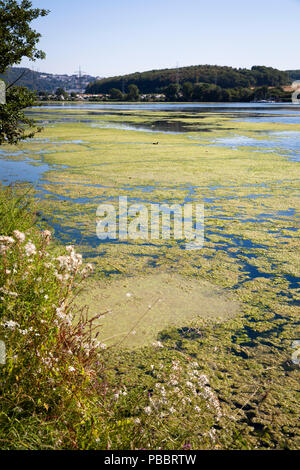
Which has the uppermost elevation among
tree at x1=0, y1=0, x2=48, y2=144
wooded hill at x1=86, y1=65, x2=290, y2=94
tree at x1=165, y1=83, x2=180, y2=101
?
wooded hill at x1=86, y1=65, x2=290, y2=94

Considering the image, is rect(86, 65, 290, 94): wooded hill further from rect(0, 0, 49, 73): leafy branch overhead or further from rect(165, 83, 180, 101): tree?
rect(0, 0, 49, 73): leafy branch overhead

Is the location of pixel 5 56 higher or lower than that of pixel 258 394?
higher

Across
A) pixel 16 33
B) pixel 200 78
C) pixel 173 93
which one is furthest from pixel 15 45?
pixel 200 78

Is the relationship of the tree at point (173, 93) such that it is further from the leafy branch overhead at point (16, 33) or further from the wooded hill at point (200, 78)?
the leafy branch overhead at point (16, 33)

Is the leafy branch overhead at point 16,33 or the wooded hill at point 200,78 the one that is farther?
the wooded hill at point 200,78

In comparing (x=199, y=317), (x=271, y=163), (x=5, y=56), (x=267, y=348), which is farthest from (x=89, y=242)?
(x=271, y=163)

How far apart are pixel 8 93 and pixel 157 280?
360 centimetres

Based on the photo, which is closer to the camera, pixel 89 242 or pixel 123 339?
pixel 123 339

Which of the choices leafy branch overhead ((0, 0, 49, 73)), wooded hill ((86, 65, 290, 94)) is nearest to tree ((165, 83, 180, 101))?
wooded hill ((86, 65, 290, 94))

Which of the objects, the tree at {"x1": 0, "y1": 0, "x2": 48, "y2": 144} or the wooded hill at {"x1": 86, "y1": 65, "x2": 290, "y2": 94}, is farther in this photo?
the wooded hill at {"x1": 86, "y1": 65, "x2": 290, "y2": 94}

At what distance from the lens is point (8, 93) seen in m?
5.08

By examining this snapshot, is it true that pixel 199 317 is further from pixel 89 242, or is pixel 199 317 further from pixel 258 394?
pixel 89 242

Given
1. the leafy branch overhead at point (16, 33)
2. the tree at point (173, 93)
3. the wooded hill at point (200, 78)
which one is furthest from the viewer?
the wooded hill at point (200, 78)

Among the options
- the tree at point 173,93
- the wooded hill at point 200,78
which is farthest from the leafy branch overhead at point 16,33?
the wooded hill at point 200,78
